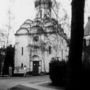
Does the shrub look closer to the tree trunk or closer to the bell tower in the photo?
the bell tower

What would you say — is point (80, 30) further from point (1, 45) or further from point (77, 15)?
point (1, 45)

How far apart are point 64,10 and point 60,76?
2407 centimetres

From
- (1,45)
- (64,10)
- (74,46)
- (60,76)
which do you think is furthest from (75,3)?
(1,45)

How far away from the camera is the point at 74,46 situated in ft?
38.7

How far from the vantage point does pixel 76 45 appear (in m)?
11.8

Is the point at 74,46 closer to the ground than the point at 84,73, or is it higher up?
higher up

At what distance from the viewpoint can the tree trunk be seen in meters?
11.4

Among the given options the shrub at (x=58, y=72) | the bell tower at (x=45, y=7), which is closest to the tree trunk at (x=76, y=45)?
the shrub at (x=58, y=72)

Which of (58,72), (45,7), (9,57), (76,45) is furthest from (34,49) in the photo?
(76,45)

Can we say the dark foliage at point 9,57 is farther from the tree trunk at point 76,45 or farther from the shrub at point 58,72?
the tree trunk at point 76,45

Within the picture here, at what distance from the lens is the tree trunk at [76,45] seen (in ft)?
37.4

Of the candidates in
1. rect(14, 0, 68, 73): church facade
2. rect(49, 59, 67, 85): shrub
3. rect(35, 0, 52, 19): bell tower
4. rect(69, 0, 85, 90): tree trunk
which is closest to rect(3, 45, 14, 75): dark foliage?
rect(14, 0, 68, 73): church facade

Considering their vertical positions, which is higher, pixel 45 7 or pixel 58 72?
pixel 45 7

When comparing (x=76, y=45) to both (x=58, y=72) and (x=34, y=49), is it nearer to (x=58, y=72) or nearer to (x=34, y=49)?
(x=58, y=72)
